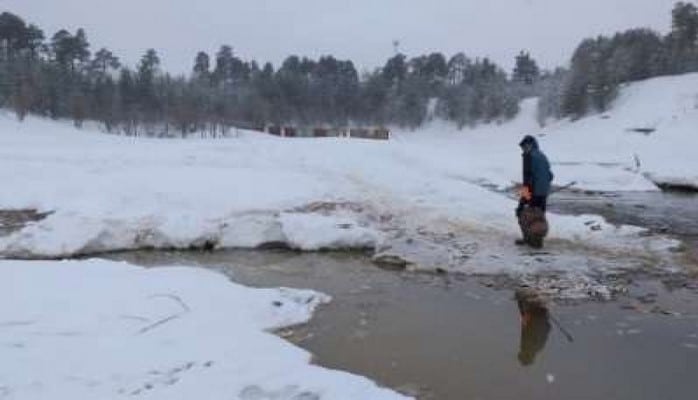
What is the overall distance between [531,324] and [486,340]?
806mm

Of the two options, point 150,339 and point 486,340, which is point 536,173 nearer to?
point 486,340

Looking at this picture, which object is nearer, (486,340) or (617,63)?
(486,340)

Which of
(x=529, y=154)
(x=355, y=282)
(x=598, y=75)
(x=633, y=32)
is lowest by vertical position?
(x=355, y=282)

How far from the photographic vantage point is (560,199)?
21.0m

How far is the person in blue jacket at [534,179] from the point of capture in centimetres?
1125

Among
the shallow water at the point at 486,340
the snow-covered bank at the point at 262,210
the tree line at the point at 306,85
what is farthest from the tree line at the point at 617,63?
the shallow water at the point at 486,340

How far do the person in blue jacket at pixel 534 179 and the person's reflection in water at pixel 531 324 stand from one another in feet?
9.14

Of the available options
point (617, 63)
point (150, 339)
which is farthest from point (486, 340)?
point (617, 63)

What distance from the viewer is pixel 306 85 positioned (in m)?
95.5

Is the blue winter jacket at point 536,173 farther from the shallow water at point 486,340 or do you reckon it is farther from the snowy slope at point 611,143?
the snowy slope at point 611,143

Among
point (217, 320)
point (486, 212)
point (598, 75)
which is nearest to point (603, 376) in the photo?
point (217, 320)

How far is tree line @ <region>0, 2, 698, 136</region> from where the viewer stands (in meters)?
71.9

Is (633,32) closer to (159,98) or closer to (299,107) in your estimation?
(299,107)

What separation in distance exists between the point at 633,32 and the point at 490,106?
62.9 feet
